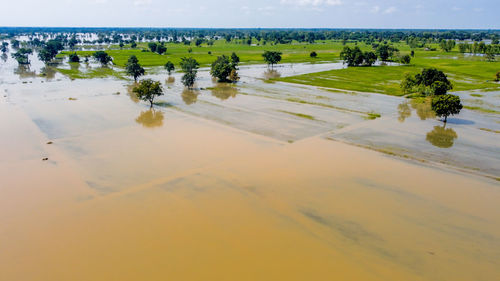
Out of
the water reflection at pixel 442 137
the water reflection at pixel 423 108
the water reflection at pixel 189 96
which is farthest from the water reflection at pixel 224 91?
the water reflection at pixel 442 137

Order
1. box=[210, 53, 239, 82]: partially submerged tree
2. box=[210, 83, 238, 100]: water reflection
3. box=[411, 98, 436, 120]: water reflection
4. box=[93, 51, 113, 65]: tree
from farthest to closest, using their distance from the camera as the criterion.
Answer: box=[93, 51, 113, 65]: tree → box=[210, 53, 239, 82]: partially submerged tree → box=[210, 83, 238, 100]: water reflection → box=[411, 98, 436, 120]: water reflection

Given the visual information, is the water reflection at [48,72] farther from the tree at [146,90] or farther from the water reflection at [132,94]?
the tree at [146,90]

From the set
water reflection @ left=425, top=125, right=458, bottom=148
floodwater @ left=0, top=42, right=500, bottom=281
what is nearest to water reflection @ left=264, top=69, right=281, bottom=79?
floodwater @ left=0, top=42, right=500, bottom=281

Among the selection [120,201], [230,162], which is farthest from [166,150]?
[120,201]

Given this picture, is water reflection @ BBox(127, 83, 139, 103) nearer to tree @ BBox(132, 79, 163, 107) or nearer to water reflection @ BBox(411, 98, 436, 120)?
tree @ BBox(132, 79, 163, 107)

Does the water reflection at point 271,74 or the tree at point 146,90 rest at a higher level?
the water reflection at point 271,74

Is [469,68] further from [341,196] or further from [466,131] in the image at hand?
[341,196]
